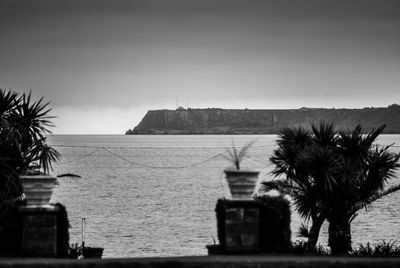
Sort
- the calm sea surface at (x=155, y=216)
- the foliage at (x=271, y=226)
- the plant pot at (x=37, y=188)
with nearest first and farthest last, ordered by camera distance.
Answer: the plant pot at (x=37, y=188) → the foliage at (x=271, y=226) → the calm sea surface at (x=155, y=216)

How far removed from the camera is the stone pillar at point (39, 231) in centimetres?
1374

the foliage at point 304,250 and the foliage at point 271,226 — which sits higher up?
the foliage at point 271,226

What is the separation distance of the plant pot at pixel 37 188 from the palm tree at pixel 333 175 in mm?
9636

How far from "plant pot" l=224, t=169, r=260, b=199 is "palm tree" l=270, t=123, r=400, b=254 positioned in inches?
287

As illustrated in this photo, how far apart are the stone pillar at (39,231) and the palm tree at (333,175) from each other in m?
9.66

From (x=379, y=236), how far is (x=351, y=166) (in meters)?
22.1

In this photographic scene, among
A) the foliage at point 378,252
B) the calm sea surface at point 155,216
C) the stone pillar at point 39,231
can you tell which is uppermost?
the stone pillar at point 39,231

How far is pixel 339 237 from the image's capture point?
22.1 m

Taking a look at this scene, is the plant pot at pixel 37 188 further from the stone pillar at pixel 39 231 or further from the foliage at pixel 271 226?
the foliage at pixel 271 226

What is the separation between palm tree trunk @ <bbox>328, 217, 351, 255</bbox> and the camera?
21.8 metres

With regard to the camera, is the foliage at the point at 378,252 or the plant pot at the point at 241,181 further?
the foliage at the point at 378,252

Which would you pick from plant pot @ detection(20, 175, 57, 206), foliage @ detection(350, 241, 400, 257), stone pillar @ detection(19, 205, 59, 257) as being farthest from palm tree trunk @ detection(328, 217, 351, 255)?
plant pot @ detection(20, 175, 57, 206)

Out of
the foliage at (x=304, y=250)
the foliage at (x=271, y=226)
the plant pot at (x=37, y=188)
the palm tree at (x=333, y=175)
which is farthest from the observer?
the palm tree at (x=333, y=175)

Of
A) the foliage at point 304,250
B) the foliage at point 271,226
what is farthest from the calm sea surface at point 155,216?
the foliage at point 271,226
